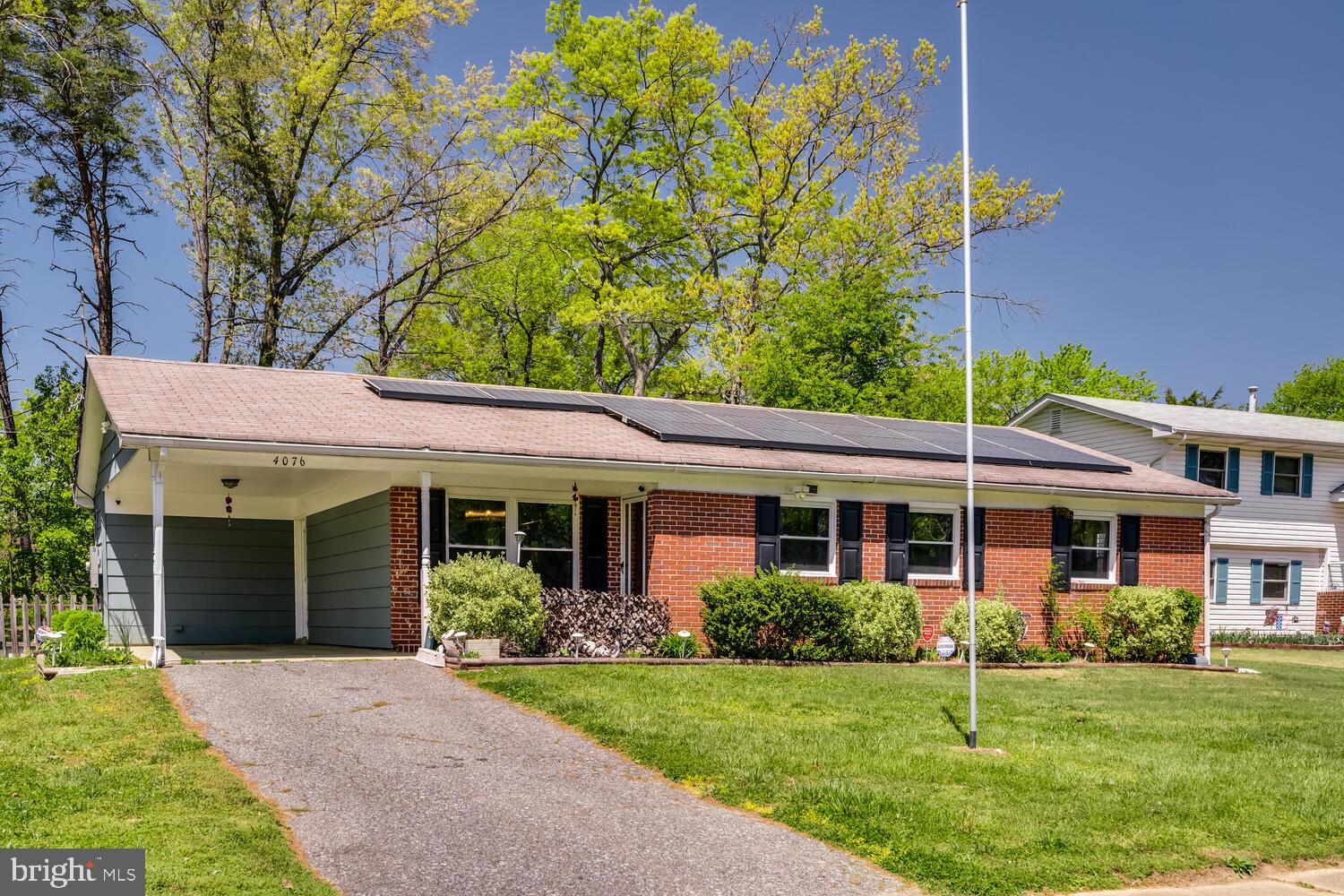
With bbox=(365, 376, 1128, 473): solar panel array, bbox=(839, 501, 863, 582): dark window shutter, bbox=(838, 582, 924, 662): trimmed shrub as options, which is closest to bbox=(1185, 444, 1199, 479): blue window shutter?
bbox=(365, 376, 1128, 473): solar panel array

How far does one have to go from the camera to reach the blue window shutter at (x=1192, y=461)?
29.8 metres

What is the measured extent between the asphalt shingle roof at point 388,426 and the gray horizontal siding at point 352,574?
1.53m

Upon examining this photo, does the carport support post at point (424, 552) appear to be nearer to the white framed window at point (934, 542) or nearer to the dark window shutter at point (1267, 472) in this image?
the white framed window at point (934, 542)

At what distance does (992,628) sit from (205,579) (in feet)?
43.9

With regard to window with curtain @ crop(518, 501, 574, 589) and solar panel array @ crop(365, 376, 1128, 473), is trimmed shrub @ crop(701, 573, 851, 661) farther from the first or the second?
solar panel array @ crop(365, 376, 1128, 473)

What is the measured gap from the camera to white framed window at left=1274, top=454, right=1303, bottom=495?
31.3 meters

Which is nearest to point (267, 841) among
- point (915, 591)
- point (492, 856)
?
point (492, 856)

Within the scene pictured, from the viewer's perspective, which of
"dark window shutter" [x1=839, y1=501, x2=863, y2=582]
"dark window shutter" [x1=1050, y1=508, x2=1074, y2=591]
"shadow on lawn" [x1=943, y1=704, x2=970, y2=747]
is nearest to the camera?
"shadow on lawn" [x1=943, y1=704, x2=970, y2=747]

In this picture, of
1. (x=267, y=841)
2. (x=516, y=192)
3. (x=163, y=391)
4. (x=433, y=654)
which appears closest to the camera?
(x=267, y=841)

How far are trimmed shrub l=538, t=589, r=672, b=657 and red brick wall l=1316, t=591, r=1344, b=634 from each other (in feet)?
75.7

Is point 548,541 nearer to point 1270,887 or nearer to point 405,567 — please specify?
point 405,567

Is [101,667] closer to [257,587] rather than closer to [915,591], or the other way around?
[257,587]

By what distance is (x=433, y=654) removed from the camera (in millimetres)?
14602

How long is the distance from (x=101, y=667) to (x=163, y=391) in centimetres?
415
